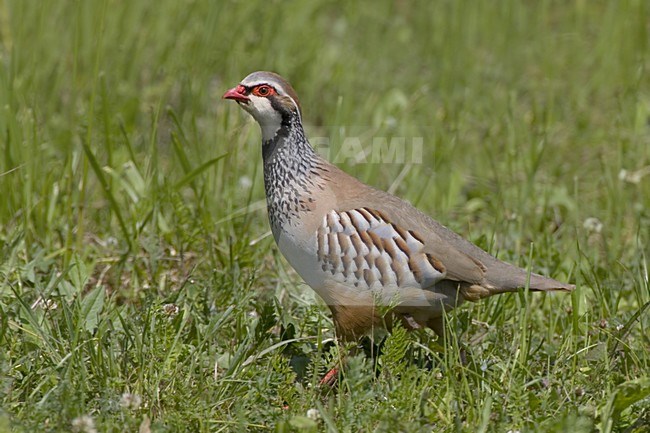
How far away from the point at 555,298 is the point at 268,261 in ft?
5.29

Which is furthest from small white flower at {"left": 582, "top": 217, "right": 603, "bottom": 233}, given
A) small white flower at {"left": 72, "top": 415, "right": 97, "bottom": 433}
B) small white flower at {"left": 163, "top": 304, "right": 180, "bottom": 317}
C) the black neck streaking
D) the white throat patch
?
small white flower at {"left": 72, "top": 415, "right": 97, "bottom": 433}

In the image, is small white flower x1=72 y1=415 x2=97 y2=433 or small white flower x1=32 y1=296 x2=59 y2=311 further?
small white flower x1=32 y1=296 x2=59 y2=311

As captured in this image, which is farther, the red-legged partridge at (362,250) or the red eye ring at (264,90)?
the red eye ring at (264,90)

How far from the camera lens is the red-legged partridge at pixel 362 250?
4.36 m

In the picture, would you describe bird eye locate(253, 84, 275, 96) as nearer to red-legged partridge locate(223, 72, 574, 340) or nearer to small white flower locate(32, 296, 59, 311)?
red-legged partridge locate(223, 72, 574, 340)

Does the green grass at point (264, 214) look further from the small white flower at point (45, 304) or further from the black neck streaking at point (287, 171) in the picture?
the black neck streaking at point (287, 171)

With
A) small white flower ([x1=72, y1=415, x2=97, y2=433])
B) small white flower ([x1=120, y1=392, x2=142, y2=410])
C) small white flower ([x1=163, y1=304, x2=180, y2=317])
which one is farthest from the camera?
small white flower ([x1=163, y1=304, x2=180, y2=317])

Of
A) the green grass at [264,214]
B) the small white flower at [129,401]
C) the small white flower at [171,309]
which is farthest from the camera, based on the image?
the small white flower at [171,309]

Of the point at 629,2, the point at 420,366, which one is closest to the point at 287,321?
the point at 420,366

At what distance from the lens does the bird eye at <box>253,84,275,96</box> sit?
15.1 feet

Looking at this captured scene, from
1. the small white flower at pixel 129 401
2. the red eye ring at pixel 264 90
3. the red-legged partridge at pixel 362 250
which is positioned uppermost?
the red eye ring at pixel 264 90

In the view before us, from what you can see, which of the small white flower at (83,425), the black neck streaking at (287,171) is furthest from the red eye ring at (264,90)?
the small white flower at (83,425)

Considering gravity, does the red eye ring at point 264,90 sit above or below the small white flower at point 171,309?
above

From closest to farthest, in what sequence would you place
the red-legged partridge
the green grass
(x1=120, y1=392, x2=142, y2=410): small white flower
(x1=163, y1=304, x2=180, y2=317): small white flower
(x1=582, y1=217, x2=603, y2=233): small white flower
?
(x1=120, y1=392, x2=142, y2=410): small white flower < the green grass < the red-legged partridge < (x1=163, y1=304, x2=180, y2=317): small white flower < (x1=582, y1=217, x2=603, y2=233): small white flower
